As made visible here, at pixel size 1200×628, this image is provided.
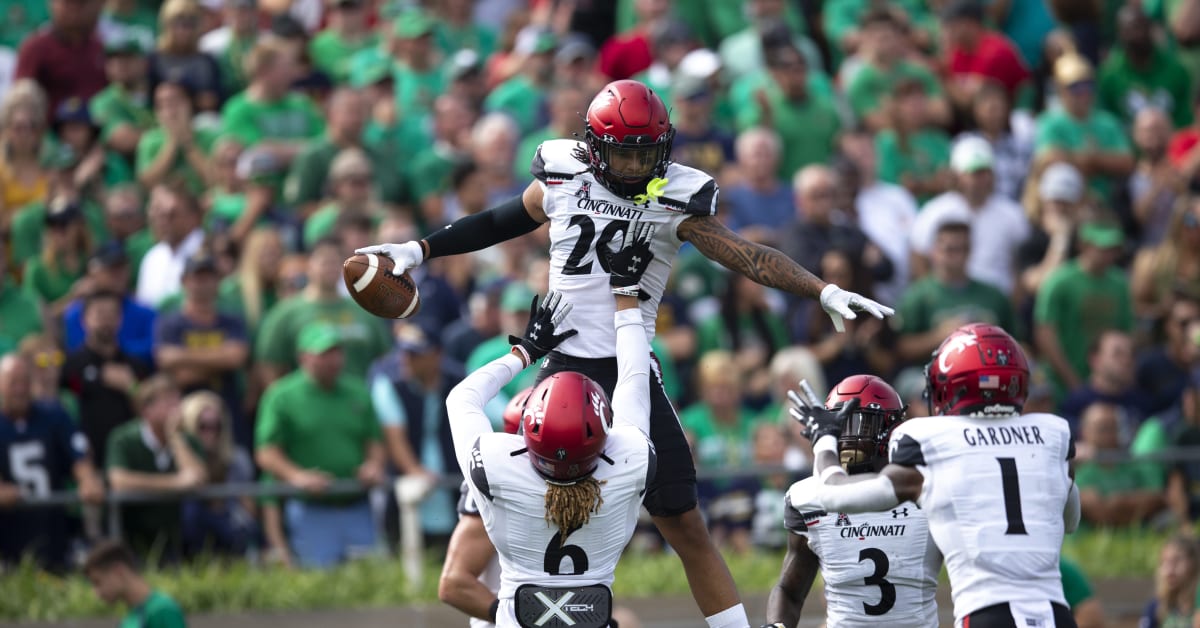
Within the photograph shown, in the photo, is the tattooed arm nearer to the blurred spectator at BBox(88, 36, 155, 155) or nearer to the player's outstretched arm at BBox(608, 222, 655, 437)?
the player's outstretched arm at BBox(608, 222, 655, 437)

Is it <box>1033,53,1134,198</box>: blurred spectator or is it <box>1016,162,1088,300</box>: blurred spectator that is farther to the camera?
<box>1033,53,1134,198</box>: blurred spectator

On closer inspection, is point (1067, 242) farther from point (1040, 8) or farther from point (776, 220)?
point (1040, 8)

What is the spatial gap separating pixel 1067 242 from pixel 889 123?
75.4 inches

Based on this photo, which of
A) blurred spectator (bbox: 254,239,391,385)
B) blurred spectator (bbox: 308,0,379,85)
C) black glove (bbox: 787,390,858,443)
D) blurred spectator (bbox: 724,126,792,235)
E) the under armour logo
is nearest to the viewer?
the under armour logo

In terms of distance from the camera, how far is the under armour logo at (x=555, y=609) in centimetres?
734

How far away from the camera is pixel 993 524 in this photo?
7.11m

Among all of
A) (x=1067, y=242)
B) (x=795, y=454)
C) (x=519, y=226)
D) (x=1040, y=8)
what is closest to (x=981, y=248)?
(x=1067, y=242)

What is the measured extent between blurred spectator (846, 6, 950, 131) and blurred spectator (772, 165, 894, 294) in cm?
197

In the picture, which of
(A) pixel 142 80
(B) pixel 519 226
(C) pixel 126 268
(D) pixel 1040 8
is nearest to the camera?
(B) pixel 519 226

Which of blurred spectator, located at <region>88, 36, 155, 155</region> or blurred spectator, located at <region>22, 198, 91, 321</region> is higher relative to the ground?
blurred spectator, located at <region>88, 36, 155, 155</region>

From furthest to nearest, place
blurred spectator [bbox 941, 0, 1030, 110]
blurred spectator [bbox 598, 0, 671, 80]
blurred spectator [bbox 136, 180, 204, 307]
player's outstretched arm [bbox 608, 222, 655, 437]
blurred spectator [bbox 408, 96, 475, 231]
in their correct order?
blurred spectator [bbox 941, 0, 1030, 110], blurred spectator [bbox 598, 0, 671, 80], blurred spectator [bbox 408, 96, 475, 231], blurred spectator [bbox 136, 180, 204, 307], player's outstretched arm [bbox 608, 222, 655, 437]

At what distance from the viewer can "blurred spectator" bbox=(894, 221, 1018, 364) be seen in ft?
46.4

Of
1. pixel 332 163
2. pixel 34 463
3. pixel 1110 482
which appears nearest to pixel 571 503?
pixel 34 463

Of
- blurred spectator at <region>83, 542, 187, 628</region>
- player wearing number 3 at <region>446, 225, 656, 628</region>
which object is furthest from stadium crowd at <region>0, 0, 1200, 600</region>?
player wearing number 3 at <region>446, 225, 656, 628</region>
